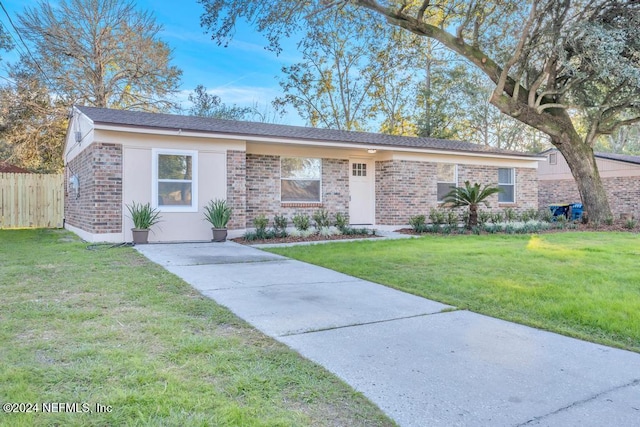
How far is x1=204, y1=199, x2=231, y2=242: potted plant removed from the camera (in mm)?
10359

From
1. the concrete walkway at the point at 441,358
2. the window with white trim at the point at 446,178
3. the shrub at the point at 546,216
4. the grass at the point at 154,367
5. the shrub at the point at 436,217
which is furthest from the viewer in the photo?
the shrub at the point at 546,216

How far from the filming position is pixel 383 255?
8.05 m

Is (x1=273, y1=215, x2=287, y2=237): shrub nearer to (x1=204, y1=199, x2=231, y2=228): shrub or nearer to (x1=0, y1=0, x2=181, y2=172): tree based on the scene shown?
(x1=204, y1=199, x2=231, y2=228): shrub

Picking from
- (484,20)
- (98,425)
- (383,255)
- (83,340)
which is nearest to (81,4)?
(484,20)

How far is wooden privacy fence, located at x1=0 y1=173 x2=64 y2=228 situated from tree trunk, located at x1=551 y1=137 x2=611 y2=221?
57.4 feet

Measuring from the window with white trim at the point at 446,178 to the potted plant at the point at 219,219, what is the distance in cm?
744

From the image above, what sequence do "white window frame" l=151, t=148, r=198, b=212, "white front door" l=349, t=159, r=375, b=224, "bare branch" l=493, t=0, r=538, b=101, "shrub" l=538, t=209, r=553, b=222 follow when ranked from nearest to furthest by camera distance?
"white window frame" l=151, t=148, r=198, b=212 → "bare branch" l=493, t=0, r=538, b=101 → "white front door" l=349, t=159, r=375, b=224 → "shrub" l=538, t=209, r=553, b=222

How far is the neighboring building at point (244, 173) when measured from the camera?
9898mm

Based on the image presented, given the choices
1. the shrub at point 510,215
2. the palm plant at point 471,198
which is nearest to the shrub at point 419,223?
the palm plant at point 471,198

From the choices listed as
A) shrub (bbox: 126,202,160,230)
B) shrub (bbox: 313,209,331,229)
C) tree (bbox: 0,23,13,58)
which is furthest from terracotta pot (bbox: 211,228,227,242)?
tree (bbox: 0,23,13,58)

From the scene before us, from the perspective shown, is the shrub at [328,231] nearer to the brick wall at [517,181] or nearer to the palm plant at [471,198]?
the palm plant at [471,198]

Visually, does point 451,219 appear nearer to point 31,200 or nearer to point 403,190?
point 403,190

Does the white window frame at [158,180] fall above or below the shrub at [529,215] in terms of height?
above

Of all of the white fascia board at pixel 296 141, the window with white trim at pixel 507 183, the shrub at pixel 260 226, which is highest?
the white fascia board at pixel 296 141
